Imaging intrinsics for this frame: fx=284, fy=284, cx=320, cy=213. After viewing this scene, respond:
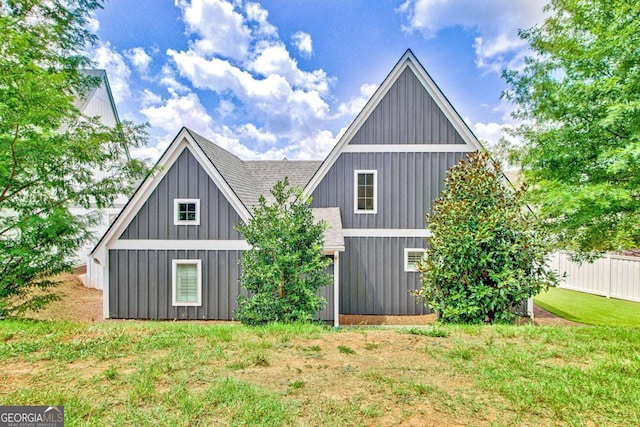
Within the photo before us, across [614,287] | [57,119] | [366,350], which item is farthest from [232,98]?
[614,287]

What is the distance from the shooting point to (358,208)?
973 centimetres

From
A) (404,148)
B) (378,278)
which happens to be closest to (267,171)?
(404,148)

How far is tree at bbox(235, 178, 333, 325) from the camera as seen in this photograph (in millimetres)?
6078

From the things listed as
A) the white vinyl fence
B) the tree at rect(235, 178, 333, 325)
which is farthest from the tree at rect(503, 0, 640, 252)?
the tree at rect(235, 178, 333, 325)

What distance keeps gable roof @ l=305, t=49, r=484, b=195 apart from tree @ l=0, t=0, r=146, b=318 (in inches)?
224

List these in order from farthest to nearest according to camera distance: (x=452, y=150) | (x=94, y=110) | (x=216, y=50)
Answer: (x=94, y=110) < (x=216, y=50) < (x=452, y=150)

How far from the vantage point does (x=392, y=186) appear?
382 inches

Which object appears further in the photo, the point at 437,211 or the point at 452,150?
the point at 452,150

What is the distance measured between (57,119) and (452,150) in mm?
11157

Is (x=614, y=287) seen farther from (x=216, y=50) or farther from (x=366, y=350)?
(x=216, y=50)

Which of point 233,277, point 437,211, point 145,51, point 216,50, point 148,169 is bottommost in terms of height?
point 233,277

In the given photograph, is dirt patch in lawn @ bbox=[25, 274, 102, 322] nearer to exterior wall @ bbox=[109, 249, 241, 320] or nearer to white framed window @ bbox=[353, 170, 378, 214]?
exterior wall @ bbox=[109, 249, 241, 320]

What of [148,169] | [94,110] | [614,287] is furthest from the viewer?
[94,110]

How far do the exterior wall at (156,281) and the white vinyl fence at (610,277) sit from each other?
10.9m
